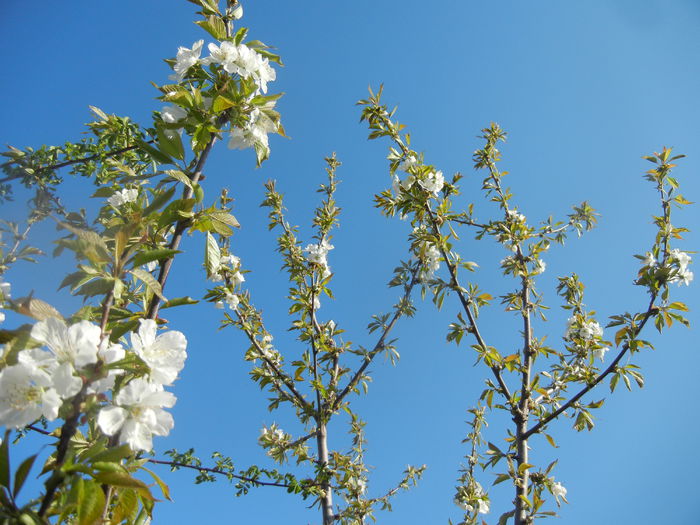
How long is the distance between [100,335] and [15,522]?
0.34 metres

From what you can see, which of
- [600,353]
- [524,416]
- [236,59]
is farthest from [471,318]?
[236,59]

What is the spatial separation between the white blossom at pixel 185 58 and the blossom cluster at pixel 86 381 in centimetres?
97

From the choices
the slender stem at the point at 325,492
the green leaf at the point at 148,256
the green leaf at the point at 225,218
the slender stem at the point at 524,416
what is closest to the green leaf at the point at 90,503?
the green leaf at the point at 148,256

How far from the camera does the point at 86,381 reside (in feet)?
2.62

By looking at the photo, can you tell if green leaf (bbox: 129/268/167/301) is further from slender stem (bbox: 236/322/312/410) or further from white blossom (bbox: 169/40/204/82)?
slender stem (bbox: 236/322/312/410)

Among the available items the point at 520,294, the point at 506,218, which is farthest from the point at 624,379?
the point at 506,218

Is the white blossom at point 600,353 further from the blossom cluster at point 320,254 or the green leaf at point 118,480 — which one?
the green leaf at point 118,480

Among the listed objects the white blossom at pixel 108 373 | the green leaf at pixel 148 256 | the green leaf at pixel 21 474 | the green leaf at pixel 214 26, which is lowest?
the green leaf at pixel 21 474

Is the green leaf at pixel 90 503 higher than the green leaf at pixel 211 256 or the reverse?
the reverse

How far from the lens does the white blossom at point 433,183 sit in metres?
2.85

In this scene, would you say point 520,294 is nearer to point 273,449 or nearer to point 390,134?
point 390,134

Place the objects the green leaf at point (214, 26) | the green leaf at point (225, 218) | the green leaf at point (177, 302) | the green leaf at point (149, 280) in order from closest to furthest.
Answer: the green leaf at point (149, 280), the green leaf at point (177, 302), the green leaf at point (225, 218), the green leaf at point (214, 26)

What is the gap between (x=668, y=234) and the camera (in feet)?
9.15

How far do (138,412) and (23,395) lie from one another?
21 centimetres
